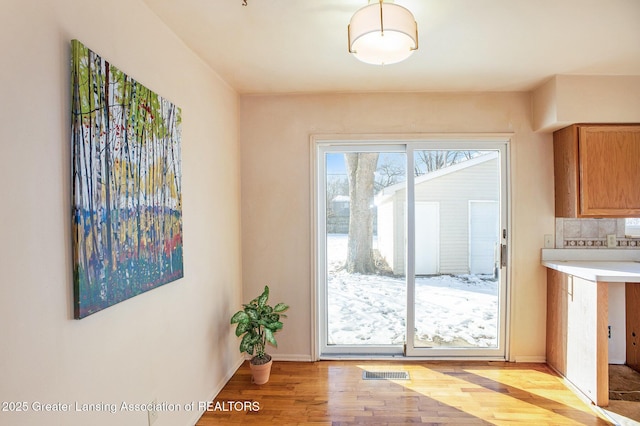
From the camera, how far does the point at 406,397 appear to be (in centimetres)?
249

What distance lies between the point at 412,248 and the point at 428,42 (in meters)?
1.73

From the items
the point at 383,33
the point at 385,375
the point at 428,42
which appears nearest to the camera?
the point at 383,33

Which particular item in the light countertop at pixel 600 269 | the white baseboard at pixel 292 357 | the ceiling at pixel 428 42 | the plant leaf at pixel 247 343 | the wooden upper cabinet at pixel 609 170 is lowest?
the white baseboard at pixel 292 357

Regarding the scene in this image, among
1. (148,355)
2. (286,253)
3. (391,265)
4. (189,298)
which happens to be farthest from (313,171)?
(148,355)

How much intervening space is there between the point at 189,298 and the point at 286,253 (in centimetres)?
111

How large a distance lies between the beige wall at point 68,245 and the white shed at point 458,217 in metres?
1.94

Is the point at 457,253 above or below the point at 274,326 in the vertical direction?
above

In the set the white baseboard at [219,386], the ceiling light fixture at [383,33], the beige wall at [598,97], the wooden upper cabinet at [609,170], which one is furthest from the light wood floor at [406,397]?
the ceiling light fixture at [383,33]

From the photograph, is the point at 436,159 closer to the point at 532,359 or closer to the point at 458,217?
the point at 458,217

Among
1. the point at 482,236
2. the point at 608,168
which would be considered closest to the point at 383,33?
the point at 482,236

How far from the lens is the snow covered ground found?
3168mm

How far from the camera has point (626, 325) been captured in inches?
117

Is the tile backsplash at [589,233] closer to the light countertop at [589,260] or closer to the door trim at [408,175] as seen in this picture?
the light countertop at [589,260]

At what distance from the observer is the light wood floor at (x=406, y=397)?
225 cm
